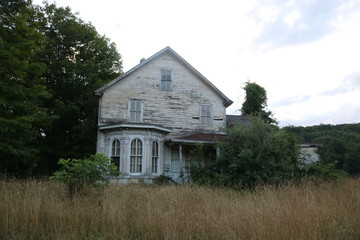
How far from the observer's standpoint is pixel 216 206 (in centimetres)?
670

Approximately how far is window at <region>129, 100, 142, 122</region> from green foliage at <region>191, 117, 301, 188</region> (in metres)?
5.31

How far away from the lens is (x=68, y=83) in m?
23.3

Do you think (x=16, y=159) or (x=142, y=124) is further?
(x=16, y=159)

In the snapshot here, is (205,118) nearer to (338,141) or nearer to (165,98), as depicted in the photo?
(165,98)

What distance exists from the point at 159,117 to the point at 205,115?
3.22 metres

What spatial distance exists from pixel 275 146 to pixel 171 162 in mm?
6840

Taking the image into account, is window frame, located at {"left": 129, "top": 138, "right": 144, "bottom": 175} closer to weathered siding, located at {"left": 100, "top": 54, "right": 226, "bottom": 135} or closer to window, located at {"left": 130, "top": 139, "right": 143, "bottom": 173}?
window, located at {"left": 130, "top": 139, "right": 143, "bottom": 173}

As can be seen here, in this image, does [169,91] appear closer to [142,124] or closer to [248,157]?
[142,124]

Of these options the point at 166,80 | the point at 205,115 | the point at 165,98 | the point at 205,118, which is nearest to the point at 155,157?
the point at 165,98

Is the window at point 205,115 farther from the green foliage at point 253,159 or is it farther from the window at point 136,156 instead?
the window at point 136,156

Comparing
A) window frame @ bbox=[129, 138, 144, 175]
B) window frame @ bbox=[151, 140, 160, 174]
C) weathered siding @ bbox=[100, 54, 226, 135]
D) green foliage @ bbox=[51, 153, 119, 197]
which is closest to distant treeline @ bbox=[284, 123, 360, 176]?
weathered siding @ bbox=[100, 54, 226, 135]

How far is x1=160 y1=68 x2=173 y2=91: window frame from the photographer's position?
1895cm

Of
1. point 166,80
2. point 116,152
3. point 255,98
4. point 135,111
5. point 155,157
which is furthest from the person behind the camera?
point 255,98

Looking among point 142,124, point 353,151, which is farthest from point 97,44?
point 353,151
